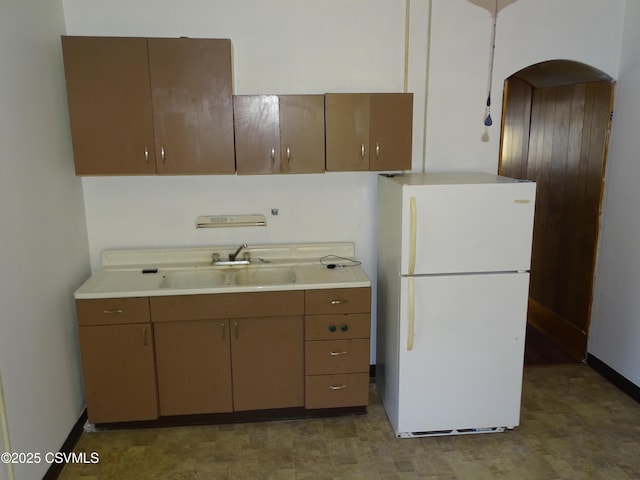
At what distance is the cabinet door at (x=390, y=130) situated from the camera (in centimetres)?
305

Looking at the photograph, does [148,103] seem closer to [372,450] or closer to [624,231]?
[372,450]

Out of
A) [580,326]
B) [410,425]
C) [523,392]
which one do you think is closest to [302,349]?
[410,425]

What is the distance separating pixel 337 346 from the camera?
120 inches

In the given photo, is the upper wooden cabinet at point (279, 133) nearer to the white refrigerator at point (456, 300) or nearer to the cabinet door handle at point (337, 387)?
the white refrigerator at point (456, 300)

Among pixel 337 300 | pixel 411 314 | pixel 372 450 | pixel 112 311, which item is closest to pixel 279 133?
pixel 337 300

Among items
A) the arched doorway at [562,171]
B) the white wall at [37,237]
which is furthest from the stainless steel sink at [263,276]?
the arched doorway at [562,171]

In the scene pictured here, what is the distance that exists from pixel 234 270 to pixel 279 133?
912mm

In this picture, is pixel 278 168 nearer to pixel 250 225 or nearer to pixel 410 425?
pixel 250 225

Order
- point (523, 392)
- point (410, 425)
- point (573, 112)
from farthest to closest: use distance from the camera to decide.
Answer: point (573, 112) → point (523, 392) → point (410, 425)

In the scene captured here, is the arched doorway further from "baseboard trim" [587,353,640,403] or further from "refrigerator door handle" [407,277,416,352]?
"refrigerator door handle" [407,277,416,352]

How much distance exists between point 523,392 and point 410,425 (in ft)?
3.36

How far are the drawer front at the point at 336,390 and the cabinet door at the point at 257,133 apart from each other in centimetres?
130

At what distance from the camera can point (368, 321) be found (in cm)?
303

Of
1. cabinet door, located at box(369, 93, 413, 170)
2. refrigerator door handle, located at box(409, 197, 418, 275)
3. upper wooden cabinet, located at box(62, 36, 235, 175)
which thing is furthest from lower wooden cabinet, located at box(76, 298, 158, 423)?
cabinet door, located at box(369, 93, 413, 170)
